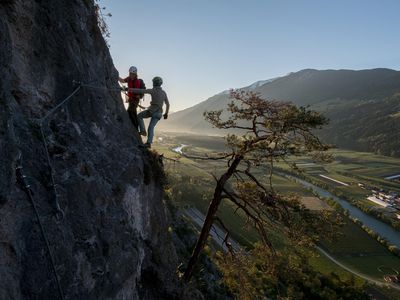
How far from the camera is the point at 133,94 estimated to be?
515 inches

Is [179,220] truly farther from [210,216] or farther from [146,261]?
[146,261]

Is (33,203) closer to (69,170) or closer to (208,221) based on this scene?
(69,170)

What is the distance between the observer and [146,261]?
11.4 meters

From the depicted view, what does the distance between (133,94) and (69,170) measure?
5708mm

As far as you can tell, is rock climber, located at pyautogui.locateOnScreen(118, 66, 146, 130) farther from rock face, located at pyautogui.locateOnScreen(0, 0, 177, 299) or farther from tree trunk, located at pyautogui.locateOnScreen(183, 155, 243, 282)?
tree trunk, located at pyautogui.locateOnScreen(183, 155, 243, 282)

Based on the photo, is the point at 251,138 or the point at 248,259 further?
the point at 248,259

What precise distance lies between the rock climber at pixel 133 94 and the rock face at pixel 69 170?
86cm

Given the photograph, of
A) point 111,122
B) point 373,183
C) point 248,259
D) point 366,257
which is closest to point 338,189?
point 373,183

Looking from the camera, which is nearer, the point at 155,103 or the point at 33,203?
the point at 33,203

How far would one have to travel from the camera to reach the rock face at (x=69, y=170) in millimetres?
6289

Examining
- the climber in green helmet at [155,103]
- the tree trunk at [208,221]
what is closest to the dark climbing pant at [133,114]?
the climber in green helmet at [155,103]

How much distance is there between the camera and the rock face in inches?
248

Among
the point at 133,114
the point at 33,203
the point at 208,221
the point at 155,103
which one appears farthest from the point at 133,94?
the point at 33,203

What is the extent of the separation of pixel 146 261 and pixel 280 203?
20.5 ft
